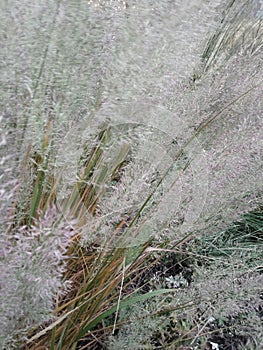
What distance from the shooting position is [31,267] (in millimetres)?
536

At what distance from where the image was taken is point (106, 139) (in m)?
0.84

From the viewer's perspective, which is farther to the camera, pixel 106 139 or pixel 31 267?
pixel 106 139

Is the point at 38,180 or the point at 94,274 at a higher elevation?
the point at 38,180

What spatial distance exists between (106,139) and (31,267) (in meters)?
0.36

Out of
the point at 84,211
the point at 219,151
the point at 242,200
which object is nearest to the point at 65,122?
the point at 84,211

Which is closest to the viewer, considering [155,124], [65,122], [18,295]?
[18,295]

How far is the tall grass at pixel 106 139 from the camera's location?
1.97 feet

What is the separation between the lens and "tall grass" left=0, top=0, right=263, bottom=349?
0.60m

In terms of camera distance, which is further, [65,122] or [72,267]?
[72,267]

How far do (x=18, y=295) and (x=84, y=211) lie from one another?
50 cm

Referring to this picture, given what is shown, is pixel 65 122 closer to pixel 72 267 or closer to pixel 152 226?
pixel 152 226

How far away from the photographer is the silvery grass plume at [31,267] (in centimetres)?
52

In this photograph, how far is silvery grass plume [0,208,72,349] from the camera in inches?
20.4

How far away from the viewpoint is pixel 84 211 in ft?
3.45
